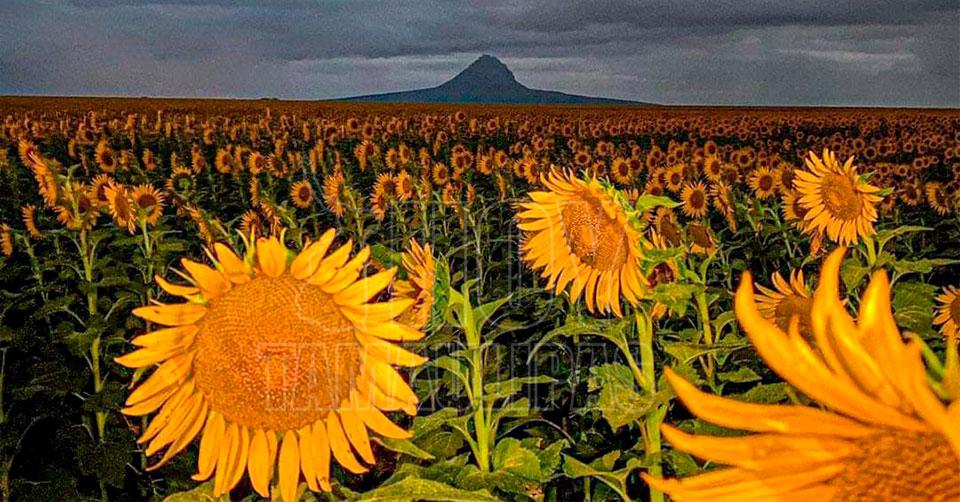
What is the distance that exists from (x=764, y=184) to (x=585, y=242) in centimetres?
539

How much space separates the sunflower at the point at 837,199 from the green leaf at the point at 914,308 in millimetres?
A: 401

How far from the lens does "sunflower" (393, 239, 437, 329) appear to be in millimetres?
1733

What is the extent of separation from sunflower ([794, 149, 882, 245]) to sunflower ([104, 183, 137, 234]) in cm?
370

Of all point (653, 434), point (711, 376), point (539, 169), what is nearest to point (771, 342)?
point (653, 434)

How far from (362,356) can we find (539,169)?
7912 mm

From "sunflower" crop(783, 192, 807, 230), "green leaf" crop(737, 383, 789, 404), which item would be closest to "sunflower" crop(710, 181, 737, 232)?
"sunflower" crop(783, 192, 807, 230)

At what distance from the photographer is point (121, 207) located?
5.62 m

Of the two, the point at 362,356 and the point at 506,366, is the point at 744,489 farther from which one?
the point at 506,366

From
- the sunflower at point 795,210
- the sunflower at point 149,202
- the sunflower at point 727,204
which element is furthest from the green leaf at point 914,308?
the sunflower at point 149,202

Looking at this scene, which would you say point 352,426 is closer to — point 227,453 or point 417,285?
point 227,453

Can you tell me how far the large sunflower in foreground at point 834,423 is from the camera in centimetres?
61

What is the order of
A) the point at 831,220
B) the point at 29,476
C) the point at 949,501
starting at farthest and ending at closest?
the point at 29,476 → the point at 831,220 → the point at 949,501

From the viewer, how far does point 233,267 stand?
1.34m

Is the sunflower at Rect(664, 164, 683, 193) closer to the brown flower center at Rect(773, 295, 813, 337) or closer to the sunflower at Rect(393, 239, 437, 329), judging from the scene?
the brown flower center at Rect(773, 295, 813, 337)
